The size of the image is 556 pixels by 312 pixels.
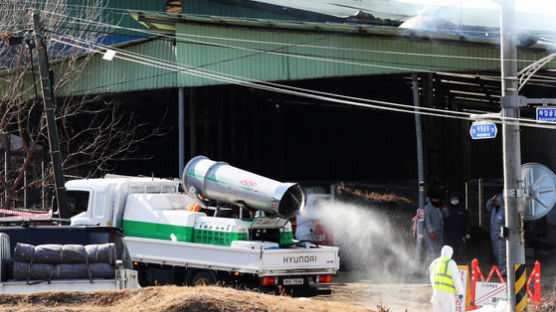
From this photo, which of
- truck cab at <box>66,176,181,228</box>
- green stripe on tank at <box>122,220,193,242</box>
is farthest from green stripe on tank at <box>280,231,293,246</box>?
truck cab at <box>66,176,181,228</box>

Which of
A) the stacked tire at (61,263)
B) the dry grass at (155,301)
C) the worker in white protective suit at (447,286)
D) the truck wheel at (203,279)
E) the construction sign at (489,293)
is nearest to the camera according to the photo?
the dry grass at (155,301)

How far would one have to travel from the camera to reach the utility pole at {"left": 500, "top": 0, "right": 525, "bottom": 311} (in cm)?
1500

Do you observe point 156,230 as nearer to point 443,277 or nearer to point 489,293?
point 443,277

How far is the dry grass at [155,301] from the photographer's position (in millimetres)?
10734

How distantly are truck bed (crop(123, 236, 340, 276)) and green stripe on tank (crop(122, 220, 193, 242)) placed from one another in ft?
1.27

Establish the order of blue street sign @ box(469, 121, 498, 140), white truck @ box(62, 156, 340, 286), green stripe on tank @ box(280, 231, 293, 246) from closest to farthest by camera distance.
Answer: blue street sign @ box(469, 121, 498, 140)
white truck @ box(62, 156, 340, 286)
green stripe on tank @ box(280, 231, 293, 246)

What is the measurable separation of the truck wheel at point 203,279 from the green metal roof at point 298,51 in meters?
9.43

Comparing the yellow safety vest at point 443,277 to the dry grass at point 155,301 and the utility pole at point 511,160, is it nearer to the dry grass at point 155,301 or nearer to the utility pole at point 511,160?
the utility pole at point 511,160

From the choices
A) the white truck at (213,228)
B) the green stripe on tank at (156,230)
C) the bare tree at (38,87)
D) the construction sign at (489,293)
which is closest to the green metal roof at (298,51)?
the bare tree at (38,87)

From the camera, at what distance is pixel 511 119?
49.2ft

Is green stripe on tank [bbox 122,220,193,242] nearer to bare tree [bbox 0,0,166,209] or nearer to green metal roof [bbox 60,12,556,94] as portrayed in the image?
bare tree [bbox 0,0,166,209]

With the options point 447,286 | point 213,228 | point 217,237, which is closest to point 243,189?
point 213,228

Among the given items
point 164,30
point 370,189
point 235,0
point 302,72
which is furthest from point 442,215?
point 235,0

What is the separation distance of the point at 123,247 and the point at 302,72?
11.6m
